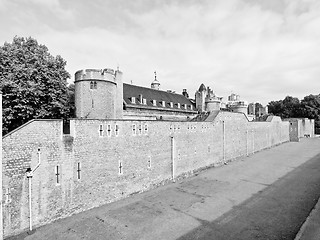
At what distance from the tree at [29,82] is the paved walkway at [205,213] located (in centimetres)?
1053

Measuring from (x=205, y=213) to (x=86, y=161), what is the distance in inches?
336

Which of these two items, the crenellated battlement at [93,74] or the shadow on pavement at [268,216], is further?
the crenellated battlement at [93,74]

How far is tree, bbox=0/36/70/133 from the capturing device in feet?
56.7

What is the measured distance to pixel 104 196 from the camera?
49.5ft

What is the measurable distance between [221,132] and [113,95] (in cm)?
1586

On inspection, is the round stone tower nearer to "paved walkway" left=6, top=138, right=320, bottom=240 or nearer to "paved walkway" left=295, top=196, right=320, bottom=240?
"paved walkway" left=6, top=138, right=320, bottom=240

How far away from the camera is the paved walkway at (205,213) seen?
37.0 ft

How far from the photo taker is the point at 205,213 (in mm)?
13695

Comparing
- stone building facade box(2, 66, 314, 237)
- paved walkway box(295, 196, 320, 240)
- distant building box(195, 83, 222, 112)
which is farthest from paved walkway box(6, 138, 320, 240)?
distant building box(195, 83, 222, 112)

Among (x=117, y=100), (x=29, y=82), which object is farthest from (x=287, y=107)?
(x=29, y=82)

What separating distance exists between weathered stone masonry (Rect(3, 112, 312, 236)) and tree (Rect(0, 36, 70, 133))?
717 cm

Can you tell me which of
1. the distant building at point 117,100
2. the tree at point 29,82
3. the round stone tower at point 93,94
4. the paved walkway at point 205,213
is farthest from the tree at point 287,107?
the tree at point 29,82

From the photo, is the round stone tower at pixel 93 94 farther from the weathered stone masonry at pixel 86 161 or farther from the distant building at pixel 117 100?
the weathered stone masonry at pixel 86 161

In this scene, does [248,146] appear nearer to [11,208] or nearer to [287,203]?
[287,203]
